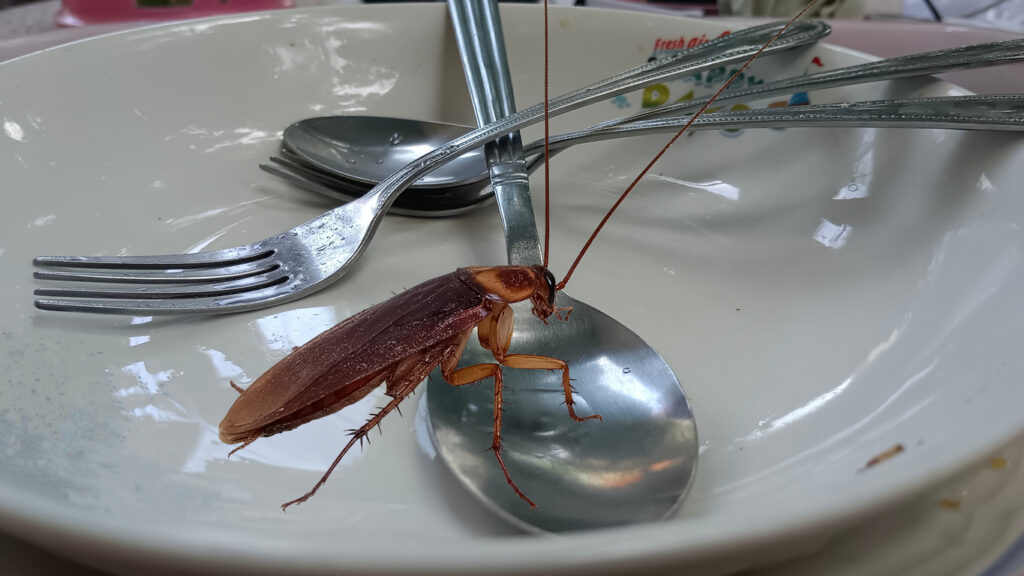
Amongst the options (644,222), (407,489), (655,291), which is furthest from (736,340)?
(407,489)

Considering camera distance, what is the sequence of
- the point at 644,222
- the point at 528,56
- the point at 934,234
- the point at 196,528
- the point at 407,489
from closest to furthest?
the point at 196,528, the point at 407,489, the point at 934,234, the point at 644,222, the point at 528,56

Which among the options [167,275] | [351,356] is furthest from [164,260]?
[351,356]

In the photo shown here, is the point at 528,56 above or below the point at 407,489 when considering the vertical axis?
above

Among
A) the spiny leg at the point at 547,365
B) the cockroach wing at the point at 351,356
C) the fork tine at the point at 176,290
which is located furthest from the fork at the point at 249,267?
the spiny leg at the point at 547,365

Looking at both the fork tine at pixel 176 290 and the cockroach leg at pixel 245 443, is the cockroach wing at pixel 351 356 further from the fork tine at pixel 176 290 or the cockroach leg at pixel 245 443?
the fork tine at pixel 176 290

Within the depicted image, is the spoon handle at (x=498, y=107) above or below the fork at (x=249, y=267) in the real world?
above

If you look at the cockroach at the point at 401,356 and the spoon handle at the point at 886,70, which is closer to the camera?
the cockroach at the point at 401,356

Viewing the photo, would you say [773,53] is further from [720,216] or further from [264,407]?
[264,407]
